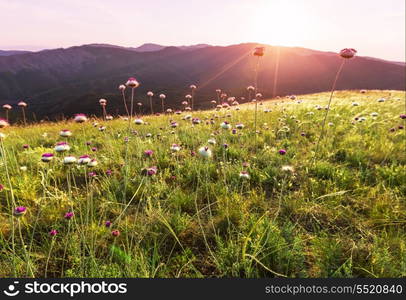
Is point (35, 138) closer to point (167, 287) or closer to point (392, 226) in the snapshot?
point (167, 287)

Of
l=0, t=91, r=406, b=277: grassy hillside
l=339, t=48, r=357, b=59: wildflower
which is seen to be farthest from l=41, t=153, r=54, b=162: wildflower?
l=339, t=48, r=357, b=59: wildflower

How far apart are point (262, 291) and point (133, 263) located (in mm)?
1002

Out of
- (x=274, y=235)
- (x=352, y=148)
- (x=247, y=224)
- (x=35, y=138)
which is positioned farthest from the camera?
(x=35, y=138)

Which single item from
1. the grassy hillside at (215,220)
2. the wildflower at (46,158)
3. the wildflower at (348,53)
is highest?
the wildflower at (348,53)

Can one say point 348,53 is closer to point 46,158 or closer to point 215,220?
point 215,220

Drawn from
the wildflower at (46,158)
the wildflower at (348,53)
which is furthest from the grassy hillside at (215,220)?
the wildflower at (348,53)

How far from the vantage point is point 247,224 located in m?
2.55

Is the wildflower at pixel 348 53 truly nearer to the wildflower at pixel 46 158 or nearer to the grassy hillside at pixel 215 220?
the grassy hillside at pixel 215 220

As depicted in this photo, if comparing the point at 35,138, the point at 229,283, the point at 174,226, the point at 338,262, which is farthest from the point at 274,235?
the point at 35,138

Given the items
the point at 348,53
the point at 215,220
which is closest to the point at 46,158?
the point at 215,220

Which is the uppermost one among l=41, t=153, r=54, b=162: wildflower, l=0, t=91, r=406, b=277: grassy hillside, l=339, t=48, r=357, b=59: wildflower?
l=339, t=48, r=357, b=59: wildflower

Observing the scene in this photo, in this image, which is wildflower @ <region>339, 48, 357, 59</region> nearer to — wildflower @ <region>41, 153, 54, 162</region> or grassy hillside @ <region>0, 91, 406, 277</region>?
grassy hillside @ <region>0, 91, 406, 277</region>

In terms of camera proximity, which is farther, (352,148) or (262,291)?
(352,148)

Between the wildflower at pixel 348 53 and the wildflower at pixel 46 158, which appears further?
the wildflower at pixel 348 53
